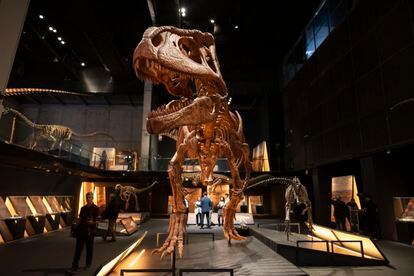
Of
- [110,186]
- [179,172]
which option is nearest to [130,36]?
[110,186]

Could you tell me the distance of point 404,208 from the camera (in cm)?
860

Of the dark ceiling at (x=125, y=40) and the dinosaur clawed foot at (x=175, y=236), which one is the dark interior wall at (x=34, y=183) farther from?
the dark ceiling at (x=125, y=40)

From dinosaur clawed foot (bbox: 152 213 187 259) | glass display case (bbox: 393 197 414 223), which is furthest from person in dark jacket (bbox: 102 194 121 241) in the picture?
glass display case (bbox: 393 197 414 223)

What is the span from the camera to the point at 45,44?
49.0ft

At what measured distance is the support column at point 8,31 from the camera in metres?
2.57

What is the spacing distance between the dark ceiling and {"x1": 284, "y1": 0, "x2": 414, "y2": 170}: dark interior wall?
3.95 metres

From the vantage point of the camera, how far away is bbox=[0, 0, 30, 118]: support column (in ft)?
8.45

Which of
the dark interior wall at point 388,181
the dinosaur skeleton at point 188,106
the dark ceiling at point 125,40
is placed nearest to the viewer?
the dinosaur skeleton at point 188,106

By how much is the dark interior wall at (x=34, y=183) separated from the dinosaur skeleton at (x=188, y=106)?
22.1 feet

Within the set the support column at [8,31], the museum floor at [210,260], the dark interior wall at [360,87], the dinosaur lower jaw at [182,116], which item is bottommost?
the museum floor at [210,260]

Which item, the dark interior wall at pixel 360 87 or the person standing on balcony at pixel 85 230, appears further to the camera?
the dark interior wall at pixel 360 87

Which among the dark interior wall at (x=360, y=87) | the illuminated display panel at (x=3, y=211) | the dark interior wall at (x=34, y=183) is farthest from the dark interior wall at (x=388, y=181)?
the dark interior wall at (x=34, y=183)

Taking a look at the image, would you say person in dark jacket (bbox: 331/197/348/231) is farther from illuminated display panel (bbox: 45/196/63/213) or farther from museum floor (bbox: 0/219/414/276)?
illuminated display panel (bbox: 45/196/63/213)

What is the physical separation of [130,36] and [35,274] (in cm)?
1399
